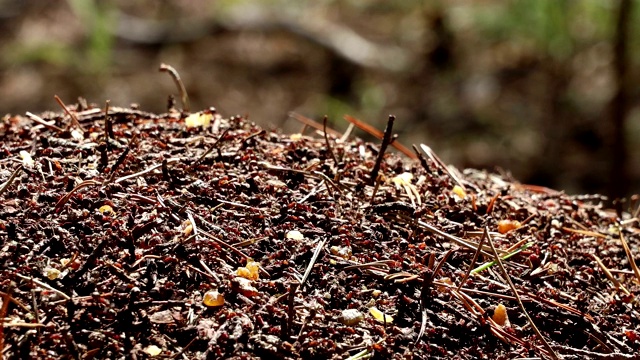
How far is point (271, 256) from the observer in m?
1.51

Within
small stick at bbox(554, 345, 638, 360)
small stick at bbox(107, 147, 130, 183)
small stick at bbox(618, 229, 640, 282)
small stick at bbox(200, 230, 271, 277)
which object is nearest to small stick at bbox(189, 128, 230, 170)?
small stick at bbox(107, 147, 130, 183)

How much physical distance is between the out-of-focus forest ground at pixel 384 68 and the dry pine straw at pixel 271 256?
3.12 meters

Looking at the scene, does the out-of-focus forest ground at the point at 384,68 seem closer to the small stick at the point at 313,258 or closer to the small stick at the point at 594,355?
the small stick at the point at 594,355

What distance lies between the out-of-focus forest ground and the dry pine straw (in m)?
3.12

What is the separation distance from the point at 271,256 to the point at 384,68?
5322 mm

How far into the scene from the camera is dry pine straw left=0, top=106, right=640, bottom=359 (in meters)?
1.34

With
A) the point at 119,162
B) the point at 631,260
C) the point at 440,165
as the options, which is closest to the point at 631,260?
the point at 631,260

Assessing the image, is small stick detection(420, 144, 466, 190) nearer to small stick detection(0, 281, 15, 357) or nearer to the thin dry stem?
the thin dry stem

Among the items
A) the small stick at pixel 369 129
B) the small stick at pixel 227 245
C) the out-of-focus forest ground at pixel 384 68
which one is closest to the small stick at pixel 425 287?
the small stick at pixel 227 245

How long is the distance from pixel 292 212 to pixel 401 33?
5.78m

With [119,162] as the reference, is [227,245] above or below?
below

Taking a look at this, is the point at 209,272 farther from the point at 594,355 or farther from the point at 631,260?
the point at 631,260

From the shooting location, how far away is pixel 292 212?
165cm

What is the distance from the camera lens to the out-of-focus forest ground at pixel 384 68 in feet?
17.3
